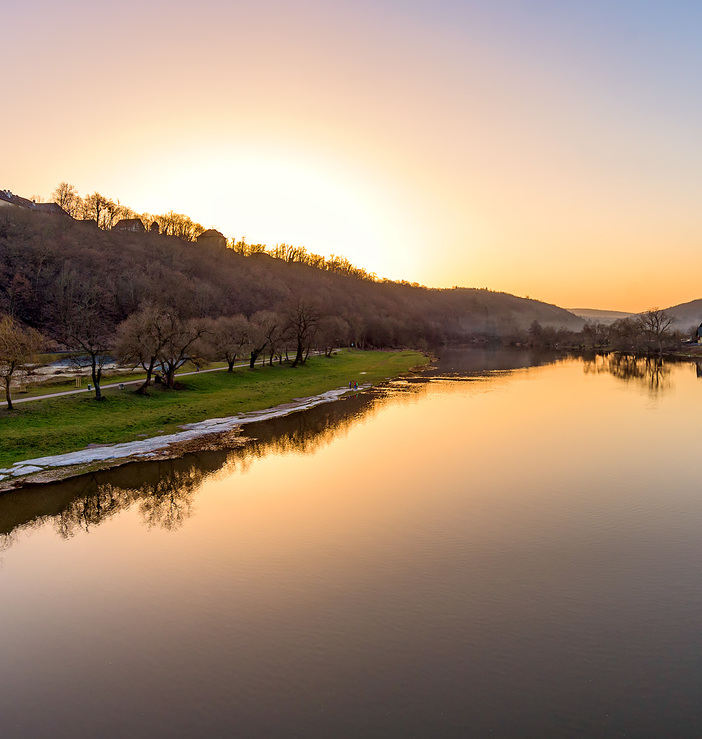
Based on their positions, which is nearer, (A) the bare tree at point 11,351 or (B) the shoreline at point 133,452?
(B) the shoreline at point 133,452

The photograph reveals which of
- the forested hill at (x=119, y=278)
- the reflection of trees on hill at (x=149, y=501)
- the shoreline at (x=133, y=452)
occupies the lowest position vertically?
the reflection of trees on hill at (x=149, y=501)

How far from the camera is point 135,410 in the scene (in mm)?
39562

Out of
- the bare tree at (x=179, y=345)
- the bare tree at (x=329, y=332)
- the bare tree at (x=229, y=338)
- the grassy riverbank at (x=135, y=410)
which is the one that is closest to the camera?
the grassy riverbank at (x=135, y=410)

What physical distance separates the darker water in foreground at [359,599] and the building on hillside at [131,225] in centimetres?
15252

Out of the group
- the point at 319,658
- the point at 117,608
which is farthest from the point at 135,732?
the point at 117,608

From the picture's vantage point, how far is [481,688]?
34.7 feet

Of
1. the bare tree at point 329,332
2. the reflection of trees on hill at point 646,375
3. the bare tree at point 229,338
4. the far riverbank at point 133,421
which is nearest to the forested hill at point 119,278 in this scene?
the bare tree at point 329,332

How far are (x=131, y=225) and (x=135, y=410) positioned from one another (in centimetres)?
14586

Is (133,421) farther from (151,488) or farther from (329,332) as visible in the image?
(329,332)

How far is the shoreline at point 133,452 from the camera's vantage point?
84.3ft

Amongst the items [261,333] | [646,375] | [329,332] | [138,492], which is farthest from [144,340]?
[646,375]

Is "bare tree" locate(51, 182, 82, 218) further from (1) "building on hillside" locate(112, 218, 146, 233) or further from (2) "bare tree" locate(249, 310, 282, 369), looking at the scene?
(2) "bare tree" locate(249, 310, 282, 369)

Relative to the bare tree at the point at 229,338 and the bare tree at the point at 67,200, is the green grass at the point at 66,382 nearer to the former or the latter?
the bare tree at the point at 229,338

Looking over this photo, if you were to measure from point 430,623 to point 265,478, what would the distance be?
15.1 m
